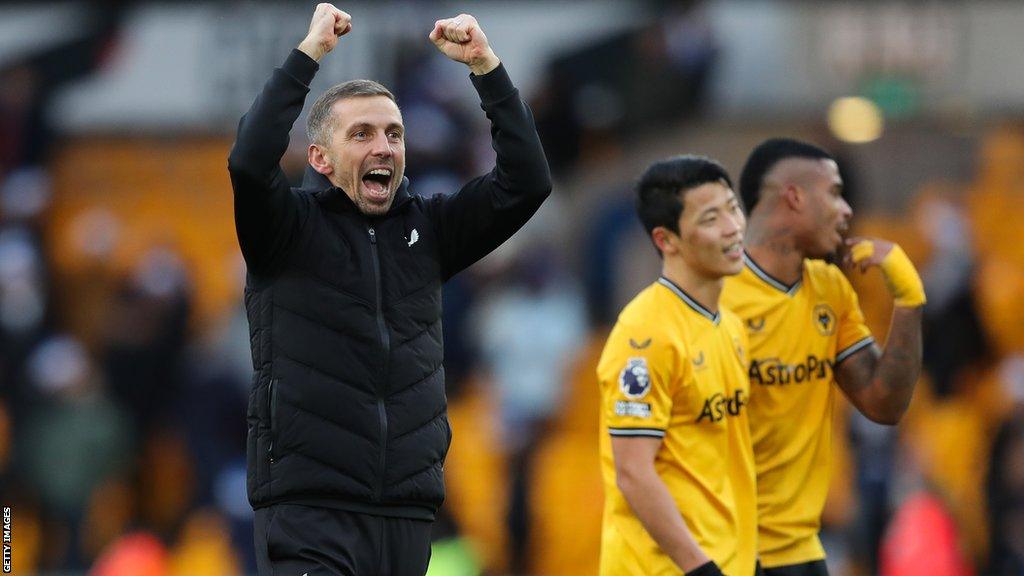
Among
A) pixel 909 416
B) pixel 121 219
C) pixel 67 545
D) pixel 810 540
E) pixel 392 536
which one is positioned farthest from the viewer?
pixel 121 219

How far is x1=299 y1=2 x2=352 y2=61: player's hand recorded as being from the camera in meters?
4.84

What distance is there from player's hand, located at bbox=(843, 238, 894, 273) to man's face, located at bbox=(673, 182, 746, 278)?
485 mm

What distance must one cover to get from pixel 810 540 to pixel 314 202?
2176 mm

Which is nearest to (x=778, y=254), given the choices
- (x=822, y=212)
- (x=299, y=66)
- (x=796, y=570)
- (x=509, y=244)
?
(x=822, y=212)

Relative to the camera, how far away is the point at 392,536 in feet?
16.0

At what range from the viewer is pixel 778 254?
611 centimetres

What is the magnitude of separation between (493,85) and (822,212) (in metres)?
1.49

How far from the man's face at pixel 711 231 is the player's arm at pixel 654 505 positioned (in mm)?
637

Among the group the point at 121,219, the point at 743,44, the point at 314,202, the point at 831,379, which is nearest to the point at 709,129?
the point at 743,44

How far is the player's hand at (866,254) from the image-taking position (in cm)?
589

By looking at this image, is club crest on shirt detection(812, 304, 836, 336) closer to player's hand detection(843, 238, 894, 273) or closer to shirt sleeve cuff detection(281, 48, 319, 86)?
player's hand detection(843, 238, 894, 273)

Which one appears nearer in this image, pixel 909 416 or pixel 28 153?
pixel 909 416

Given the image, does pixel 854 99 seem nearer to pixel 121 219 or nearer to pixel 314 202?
pixel 121 219

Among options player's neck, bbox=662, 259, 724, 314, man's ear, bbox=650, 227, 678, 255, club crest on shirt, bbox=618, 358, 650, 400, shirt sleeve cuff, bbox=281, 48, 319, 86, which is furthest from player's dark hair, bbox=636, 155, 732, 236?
shirt sleeve cuff, bbox=281, 48, 319, 86
